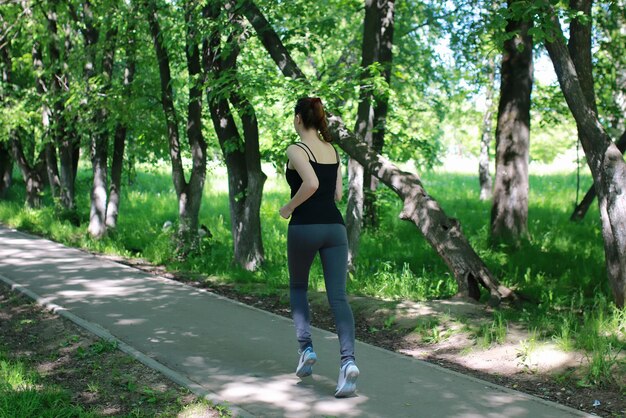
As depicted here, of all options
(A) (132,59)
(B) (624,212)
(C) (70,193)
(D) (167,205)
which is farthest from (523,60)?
(D) (167,205)

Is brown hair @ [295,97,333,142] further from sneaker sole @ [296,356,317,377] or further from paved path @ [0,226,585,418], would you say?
paved path @ [0,226,585,418]

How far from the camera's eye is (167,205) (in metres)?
24.3

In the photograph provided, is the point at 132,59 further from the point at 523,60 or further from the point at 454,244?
the point at 454,244

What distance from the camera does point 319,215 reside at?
5.55 metres

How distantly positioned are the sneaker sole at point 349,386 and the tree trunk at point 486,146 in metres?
17.1

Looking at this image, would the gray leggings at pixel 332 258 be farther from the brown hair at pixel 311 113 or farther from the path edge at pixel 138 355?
the path edge at pixel 138 355

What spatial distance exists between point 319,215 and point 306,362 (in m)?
1.18

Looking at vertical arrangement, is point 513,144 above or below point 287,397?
above

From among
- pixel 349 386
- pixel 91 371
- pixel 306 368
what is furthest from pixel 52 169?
pixel 349 386

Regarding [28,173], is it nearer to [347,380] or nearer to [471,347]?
[471,347]

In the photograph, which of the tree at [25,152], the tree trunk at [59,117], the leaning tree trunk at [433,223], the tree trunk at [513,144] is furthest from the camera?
the tree at [25,152]

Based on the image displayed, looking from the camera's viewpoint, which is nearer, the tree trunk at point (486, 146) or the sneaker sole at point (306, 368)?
the sneaker sole at point (306, 368)

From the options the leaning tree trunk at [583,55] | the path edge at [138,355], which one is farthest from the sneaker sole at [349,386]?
the leaning tree trunk at [583,55]

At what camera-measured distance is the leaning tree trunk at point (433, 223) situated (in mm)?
8922
